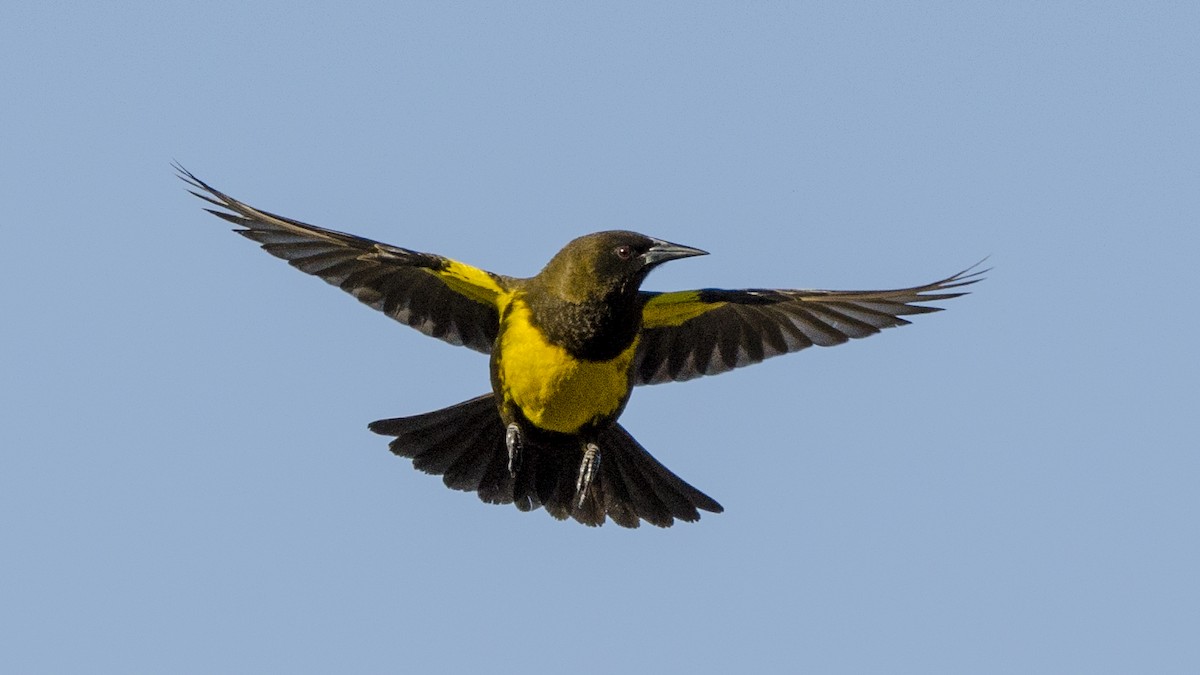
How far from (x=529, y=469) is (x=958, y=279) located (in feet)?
11.0

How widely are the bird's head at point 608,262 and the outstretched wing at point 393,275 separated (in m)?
0.85

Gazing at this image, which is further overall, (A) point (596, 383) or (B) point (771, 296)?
(B) point (771, 296)

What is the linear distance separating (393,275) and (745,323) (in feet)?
8.50

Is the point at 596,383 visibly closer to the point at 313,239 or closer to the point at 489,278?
the point at 489,278

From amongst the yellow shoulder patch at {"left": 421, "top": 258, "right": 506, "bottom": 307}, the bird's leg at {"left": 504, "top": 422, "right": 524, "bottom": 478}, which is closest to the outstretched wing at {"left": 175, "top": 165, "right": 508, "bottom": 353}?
the yellow shoulder patch at {"left": 421, "top": 258, "right": 506, "bottom": 307}

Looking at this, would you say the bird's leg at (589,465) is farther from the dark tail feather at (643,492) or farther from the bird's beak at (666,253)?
the bird's beak at (666,253)

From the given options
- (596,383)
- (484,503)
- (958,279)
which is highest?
(958,279)

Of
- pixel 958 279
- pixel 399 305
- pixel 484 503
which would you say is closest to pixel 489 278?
pixel 399 305

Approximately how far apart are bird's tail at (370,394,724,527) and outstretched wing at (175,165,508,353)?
0.62 meters

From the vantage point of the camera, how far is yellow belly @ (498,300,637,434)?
1160 cm

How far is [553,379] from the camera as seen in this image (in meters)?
11.6

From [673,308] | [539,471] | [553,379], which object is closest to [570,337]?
[553,379]

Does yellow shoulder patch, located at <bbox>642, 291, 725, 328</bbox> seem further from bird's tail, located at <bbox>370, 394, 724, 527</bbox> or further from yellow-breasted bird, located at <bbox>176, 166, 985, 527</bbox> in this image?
bird's tail, located at <bbox>370, 394, 724, 527</bbox>

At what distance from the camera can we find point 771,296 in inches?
500
